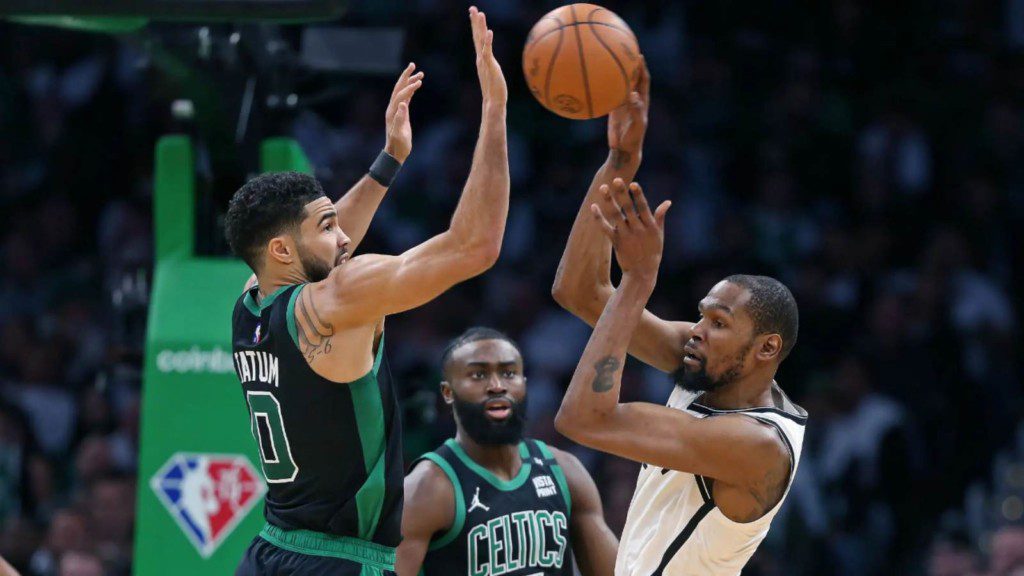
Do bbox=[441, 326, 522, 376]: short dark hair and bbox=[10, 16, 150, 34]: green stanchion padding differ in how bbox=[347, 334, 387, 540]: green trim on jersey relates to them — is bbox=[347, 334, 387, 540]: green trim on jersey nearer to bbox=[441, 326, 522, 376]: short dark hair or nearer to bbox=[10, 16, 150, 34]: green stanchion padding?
bbox=[441, 326, 522, 376]: short dark hair

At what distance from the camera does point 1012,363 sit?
10039 mm

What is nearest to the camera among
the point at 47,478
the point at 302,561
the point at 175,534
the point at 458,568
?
the point at 302,561

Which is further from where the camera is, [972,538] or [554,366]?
[554,366]

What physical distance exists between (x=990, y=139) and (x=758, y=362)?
693 cm

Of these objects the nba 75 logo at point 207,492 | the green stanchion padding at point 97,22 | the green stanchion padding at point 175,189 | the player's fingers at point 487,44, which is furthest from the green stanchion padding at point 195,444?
the player's fingers at point 487,44

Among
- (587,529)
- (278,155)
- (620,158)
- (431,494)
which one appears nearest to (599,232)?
(620,158)

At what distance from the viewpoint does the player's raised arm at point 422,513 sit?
5.44 meters

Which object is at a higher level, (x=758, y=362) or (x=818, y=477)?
(x=758, y=362)

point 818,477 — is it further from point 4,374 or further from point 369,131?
point 4,374

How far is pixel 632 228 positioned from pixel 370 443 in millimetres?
1011

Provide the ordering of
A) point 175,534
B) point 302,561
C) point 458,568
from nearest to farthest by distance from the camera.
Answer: point 302,561
point 458,568
point 175,534

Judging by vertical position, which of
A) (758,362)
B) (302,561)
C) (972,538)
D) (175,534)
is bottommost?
(972,538)

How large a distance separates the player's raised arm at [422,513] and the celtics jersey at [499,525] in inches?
1.4

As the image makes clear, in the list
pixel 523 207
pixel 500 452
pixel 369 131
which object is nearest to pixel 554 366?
pixel 523 207
